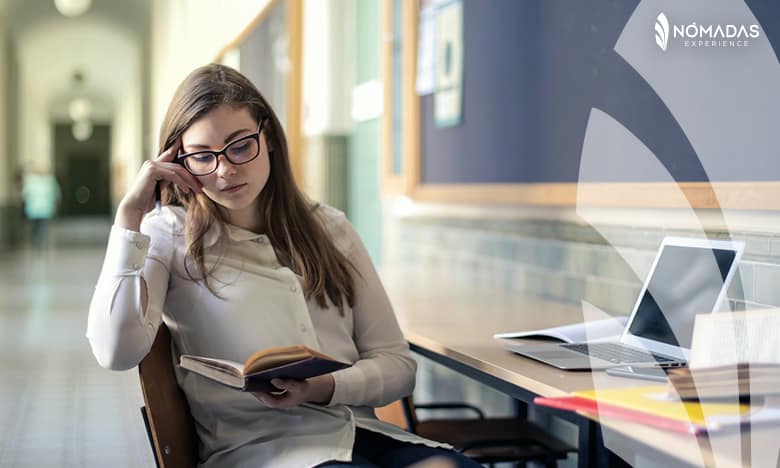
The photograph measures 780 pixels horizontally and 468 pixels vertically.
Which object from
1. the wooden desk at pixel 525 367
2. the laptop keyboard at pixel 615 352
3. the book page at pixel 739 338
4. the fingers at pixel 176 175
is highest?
the fingers at pixel 176 175

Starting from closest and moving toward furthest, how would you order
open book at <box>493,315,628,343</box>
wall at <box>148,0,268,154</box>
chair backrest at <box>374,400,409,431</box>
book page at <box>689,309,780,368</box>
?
book page at <box>689,309,780,368</box>
open book at <box>493,315,628,343</box>
chair backrest at <box>374,400,409,431</box>
wall at <box>148,0,268,154</box>

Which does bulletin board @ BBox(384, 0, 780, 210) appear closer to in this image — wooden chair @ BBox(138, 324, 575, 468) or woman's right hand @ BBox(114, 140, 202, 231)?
wooden chair @ BBox(138, 324, 575, 468)

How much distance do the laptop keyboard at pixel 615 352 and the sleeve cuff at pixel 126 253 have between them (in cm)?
88

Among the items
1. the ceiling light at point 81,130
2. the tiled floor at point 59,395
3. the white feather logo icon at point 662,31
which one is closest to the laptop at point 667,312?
the white feather logo icon at point 662,31

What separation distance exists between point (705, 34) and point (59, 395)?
3626 millimetres

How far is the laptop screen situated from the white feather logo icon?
0.59 meters

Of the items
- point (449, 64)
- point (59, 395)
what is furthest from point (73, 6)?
point (449, 64)

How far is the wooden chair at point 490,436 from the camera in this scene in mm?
2361

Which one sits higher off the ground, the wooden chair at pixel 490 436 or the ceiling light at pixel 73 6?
the ceiling light at pixel 73 6

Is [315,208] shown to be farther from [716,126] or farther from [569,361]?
[716,126]

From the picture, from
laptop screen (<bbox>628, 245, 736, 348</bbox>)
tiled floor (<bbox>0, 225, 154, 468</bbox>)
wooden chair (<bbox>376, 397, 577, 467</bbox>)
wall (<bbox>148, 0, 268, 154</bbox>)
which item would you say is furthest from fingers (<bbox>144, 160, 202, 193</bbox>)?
wall (<bbox>148, 0, 268, 154</bbox>)

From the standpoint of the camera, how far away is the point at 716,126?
2.18 meters

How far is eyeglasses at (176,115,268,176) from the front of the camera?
74.3 inches

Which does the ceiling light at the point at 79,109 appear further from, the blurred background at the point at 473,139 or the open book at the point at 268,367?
the open book at the point at 268,367
